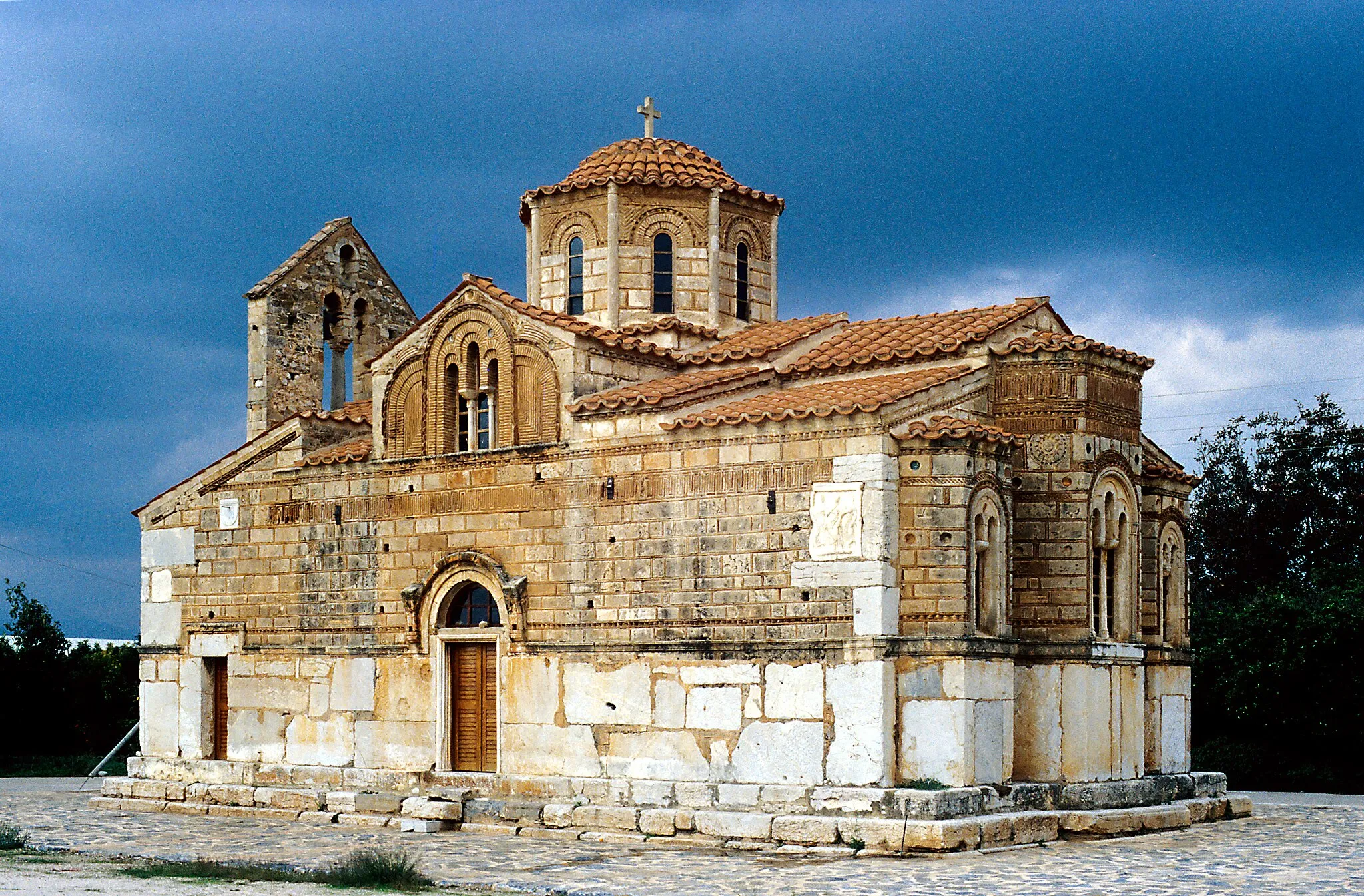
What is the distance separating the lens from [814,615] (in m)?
16.1

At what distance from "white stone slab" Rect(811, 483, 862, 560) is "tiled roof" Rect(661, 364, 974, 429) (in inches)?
28.9

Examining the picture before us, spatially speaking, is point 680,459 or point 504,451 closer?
point 680,459

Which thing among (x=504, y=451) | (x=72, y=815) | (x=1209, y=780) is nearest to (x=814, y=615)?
(x=504, y=451)

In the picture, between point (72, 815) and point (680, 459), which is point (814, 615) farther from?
point (72, 815)

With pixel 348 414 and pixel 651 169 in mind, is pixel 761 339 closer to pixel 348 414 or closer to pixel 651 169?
pixel 651 169

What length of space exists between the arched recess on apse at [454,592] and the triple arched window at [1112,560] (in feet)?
20.0

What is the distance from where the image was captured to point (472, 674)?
19.0 m

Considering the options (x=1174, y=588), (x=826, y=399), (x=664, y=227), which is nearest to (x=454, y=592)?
(x=826, y=399)

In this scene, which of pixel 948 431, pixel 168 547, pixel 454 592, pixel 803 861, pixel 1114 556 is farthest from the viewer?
pixel 168 547

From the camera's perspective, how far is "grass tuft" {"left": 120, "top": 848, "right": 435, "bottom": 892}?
13.1 m

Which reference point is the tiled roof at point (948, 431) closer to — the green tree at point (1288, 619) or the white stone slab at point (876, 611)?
the white stone slab at point (876, 611)

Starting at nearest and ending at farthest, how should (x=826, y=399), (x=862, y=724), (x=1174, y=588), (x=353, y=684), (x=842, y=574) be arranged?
1. (x=862, y=724)
2. (x=842, y=574)
3. (x=826, y=399)
4. (x=1174, y=588)
5. (x=353, y=684)

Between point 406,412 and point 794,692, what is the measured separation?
20.5 feet

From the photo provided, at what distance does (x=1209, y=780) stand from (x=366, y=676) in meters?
9.70
